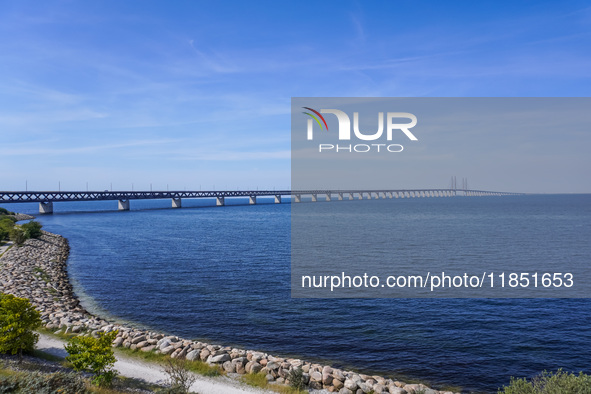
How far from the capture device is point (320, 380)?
60.2 feet

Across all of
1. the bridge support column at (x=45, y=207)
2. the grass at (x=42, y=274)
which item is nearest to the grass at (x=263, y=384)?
the grass at (x=42, y=274)

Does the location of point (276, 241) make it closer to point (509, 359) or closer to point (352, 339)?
point (352, 339)

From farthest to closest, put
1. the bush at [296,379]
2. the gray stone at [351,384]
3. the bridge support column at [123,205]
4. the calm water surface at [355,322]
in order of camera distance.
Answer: the bridge support column at [123,205]
the calm water surface at [355,322]
the gray stone at [351,384]
the bush at [296,379]

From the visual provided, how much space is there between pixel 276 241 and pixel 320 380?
5377 centimetres

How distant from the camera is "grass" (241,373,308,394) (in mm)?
17156

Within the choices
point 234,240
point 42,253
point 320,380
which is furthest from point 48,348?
point 234,240

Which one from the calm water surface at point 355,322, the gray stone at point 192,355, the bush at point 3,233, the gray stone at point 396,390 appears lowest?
the calm water surface at point 355,322


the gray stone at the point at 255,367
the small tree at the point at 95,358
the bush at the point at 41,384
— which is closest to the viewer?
the bush at the point at 41,384

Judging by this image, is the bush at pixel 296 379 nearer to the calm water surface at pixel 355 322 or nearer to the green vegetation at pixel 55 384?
the calm water surface at pixel 355 322

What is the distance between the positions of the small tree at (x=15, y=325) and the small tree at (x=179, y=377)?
6.20 metres

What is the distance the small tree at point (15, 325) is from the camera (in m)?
17.9

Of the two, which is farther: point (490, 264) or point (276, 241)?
point (276, 241)

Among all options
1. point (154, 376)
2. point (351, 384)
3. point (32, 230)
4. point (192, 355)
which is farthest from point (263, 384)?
point (32, 230)

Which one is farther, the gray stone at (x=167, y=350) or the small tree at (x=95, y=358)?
the gray stone at (x=167, y=350)
